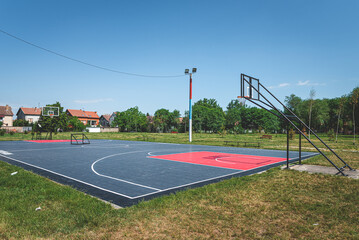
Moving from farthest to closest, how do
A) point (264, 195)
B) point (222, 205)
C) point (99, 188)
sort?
point (99, 188)
point (264, 195)
point (222, 205)

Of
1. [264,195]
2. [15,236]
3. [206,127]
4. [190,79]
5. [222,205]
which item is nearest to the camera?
[15,236]

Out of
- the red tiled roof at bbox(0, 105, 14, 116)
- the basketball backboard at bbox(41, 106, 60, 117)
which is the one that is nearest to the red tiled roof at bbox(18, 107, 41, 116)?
the red tiled roof at bbox(0, 105, 14, 116)

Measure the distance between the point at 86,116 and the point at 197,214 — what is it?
339ft

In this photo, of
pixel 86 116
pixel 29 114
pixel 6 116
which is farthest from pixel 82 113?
pixel 6 116

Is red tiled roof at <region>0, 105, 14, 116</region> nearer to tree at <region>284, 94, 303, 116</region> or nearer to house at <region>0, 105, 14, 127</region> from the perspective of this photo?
house at <region>0, 105, 14, 127</region>

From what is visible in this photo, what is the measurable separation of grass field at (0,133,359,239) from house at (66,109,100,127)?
94620mm

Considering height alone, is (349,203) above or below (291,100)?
below

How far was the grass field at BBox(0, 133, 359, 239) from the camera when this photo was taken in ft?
14.5

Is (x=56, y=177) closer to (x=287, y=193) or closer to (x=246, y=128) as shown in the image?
(x=287, y=193)

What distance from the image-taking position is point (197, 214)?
17.3 feet

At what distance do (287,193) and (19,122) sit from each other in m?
80.3

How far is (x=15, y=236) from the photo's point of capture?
4289mm

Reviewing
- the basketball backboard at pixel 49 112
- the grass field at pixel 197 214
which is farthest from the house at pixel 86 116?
the grass field at pixel 197 214

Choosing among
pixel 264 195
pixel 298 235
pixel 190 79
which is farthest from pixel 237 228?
pixel 190 79
